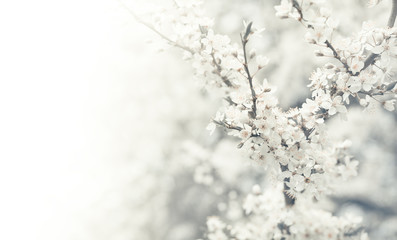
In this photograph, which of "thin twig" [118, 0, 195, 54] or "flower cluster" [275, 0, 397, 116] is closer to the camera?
"flower cluster" [275, 0, 397, 116]

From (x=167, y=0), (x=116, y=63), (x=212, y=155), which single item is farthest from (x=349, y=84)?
(x=116, y=63)

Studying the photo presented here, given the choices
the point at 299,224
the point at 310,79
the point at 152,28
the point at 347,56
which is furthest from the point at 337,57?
the point at 299,224

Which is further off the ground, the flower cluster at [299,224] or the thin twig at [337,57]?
the thin twig at [337,57]

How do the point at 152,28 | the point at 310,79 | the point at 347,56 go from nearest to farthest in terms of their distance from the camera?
the point at 347,56
the point at 310,79
the point at 152,28

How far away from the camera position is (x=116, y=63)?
757cm

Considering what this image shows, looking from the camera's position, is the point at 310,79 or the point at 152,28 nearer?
the point at 310,79

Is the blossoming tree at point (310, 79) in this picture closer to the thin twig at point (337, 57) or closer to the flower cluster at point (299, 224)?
the thin twig at point (337, 57)

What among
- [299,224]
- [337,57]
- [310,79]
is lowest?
[299,224]

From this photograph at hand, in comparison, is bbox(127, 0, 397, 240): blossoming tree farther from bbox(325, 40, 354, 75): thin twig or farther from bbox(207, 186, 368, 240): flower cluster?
bbox(207, 186, 368, 240): flower cluster

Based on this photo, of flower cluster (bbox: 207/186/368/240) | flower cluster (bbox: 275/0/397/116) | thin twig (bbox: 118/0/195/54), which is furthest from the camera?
flower cluster (bbox: 207/186/368/240)

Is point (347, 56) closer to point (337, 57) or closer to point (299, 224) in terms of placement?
point (337, 57)

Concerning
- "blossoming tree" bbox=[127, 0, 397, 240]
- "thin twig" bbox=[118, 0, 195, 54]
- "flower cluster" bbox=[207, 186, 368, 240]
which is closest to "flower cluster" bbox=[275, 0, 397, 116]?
"blossoming tree" bbox=[127, 0, 397, 240]

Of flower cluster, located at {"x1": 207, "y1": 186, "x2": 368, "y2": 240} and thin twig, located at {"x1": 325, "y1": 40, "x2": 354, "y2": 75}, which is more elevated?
thin twig, located at {"x1": 325, "y1": 40, "x2": 354, "y2": 75}

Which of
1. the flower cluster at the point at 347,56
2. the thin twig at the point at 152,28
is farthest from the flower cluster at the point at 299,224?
the thin twig at the point at 152,28
